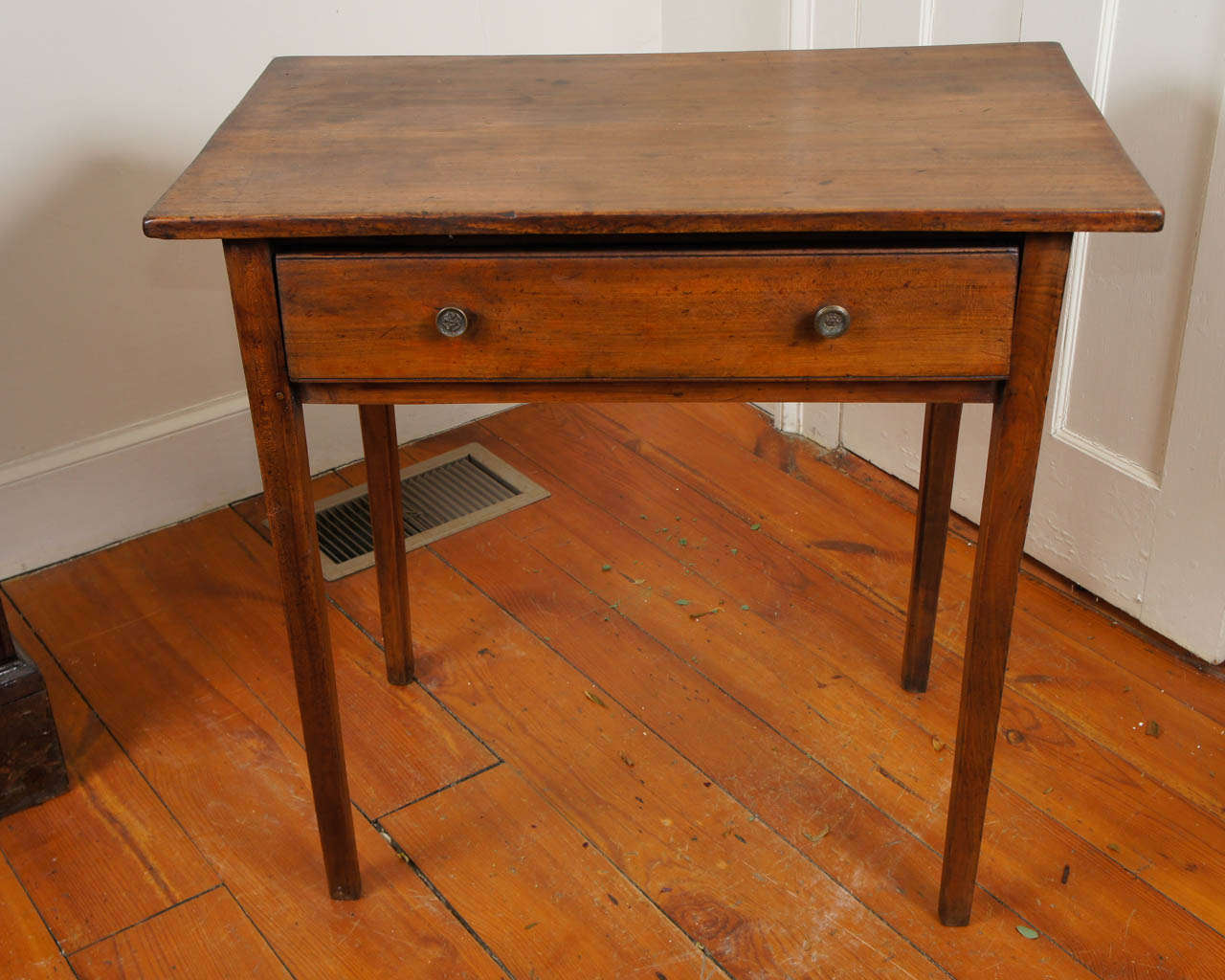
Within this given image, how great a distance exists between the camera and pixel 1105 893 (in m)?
1.54

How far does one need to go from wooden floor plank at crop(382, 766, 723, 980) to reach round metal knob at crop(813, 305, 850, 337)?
713 millimetres

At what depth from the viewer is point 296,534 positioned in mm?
1298

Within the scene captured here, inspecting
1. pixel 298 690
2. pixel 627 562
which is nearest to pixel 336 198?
pixel 298 690

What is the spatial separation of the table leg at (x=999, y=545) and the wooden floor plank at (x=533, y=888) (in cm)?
31

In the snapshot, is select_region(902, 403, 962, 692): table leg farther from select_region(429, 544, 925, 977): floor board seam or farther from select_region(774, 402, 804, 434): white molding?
select_region(774, 402, 804, 434): white molding

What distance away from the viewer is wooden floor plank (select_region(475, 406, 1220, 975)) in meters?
1.52

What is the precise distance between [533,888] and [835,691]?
1.70 feet

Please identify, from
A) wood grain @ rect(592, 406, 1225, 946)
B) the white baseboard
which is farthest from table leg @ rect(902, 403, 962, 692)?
the white baseboard

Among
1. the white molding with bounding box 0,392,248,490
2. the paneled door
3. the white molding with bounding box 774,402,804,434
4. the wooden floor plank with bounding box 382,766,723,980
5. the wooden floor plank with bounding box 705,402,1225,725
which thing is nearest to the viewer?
the wooden floor plank with bounding box 382,766,723,980

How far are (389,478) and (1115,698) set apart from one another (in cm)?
101

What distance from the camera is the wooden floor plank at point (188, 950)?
1.47 meters

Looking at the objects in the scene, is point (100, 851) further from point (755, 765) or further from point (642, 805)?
point (755, 765)

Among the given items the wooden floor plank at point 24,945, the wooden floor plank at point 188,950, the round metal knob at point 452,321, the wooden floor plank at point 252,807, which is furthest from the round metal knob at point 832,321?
the wooden floor plank at point 24,945

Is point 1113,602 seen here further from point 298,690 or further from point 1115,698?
point 298,690
